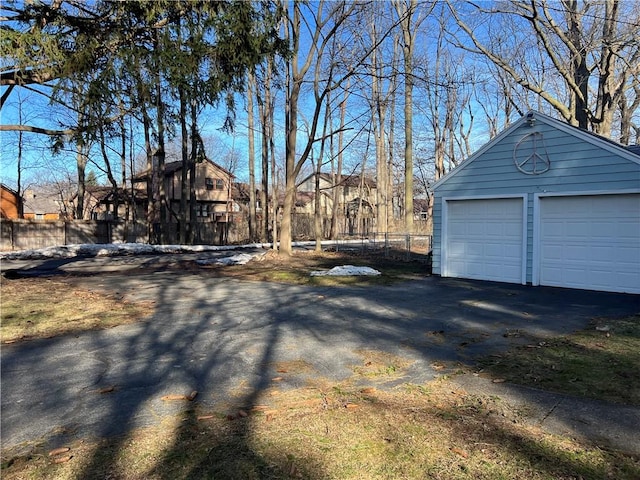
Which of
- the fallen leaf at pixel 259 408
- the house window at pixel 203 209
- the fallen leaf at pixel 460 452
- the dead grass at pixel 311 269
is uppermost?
the house window at pixel 203 209

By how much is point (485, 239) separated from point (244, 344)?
7826 millimetres

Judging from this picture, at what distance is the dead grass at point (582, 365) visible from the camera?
371 centimetres

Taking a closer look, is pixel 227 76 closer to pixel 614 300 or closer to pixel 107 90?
pixel 107 90

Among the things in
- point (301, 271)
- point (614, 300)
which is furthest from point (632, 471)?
point (301, 271)

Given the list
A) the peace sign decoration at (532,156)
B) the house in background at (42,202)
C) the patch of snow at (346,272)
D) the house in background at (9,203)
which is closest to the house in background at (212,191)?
the house in background at (9,203)

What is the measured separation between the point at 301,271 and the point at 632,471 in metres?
10.7

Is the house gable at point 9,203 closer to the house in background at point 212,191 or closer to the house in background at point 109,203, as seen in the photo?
the house in background at point 109,203

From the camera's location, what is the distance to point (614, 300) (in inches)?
323

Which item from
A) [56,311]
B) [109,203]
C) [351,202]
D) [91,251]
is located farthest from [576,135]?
[351,202]

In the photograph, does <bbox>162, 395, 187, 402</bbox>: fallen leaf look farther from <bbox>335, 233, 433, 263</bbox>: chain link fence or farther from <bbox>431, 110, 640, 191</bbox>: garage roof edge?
<bbox>335, 233, 433, 263</bbox>: chain link fence

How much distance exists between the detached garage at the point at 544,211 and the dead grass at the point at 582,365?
3.97 m

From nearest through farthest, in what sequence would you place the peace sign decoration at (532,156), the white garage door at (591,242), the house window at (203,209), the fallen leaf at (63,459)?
the fallen leaf at (63,459), the white garage door at (591,242), the peace sign decoration at (532,156), the house window at (203,209)

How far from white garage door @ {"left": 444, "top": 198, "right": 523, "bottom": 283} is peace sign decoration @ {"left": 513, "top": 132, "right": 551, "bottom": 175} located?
773mm

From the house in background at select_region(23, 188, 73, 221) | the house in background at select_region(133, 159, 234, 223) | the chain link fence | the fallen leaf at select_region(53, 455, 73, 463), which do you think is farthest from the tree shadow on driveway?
the house in background at select_region(23, 188, 73, 221)
